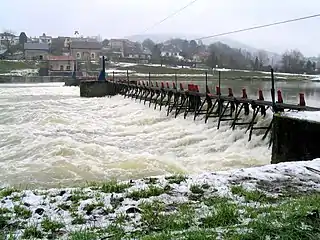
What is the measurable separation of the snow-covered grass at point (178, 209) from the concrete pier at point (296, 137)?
1992mm

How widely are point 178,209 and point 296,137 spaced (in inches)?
188

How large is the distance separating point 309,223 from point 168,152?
10.1 m

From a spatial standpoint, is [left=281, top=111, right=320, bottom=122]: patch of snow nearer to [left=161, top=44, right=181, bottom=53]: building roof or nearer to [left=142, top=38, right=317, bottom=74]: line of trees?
[left=142, top=38, right=317, bottom=74]: line of trees

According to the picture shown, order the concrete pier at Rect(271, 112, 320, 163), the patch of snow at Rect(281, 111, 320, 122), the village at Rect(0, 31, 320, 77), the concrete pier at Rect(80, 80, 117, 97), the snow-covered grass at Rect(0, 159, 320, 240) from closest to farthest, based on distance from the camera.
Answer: the snow-covered grass at Rect(0, 159, 320, 240) → the concrete pier at Rect(271, 112, 320, 163) → the patch of snow at Rect(281, 111, 320, 122) → the concrete pier at Rect(80, 80, 117, 97) → the village at Rect(0, 31, 320, 77)

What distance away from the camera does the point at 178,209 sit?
15.9 feet

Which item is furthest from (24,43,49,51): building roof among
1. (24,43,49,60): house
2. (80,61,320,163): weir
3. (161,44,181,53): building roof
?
(80,61,320,163): weir

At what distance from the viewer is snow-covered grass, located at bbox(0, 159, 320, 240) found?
389 centimetres

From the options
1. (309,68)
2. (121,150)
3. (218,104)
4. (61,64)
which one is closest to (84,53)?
(61,64)

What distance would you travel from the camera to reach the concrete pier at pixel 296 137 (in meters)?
8.40

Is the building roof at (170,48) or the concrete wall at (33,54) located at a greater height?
the building roof at (170,48)

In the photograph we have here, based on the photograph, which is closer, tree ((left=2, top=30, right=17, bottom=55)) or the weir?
the weir

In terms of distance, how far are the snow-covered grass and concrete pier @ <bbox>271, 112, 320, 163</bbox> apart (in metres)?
1.99

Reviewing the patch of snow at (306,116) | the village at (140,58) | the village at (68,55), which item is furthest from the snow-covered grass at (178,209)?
the village at (68,55)

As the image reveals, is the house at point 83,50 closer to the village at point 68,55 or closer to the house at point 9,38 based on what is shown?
the village at point 68,55
